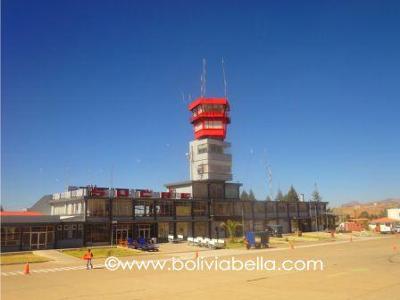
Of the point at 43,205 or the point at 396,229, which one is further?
the point at 396,229

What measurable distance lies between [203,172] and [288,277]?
184 ft

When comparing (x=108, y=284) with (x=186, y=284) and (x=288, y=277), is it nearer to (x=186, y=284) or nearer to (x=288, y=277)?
(x=186, y=284)

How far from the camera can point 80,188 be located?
65.4 meters

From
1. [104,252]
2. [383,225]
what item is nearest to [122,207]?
[104,252]

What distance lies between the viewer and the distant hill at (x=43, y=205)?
74.9 meters

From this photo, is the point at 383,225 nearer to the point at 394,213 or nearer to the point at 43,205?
the point at 394,213

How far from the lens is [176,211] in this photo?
246ft

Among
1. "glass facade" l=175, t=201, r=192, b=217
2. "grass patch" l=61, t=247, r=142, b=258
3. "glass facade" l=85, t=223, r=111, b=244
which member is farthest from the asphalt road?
"glass facade" l=175, t=201, r=192, b=217

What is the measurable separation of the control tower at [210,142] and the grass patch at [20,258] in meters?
40.2

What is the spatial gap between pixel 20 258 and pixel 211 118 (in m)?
54.1

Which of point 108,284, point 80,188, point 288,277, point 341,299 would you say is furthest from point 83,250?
point 341,299

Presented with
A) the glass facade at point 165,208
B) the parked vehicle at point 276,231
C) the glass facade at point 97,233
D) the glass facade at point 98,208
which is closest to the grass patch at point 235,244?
the glass facade at point 165,208

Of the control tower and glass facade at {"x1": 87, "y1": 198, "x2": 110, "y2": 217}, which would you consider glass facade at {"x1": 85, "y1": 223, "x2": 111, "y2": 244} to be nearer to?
glass facade at {"x1": 87, "y1": 198, "x2": 110, "y2": 217}

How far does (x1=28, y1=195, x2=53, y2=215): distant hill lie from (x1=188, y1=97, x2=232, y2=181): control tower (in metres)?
28.6
